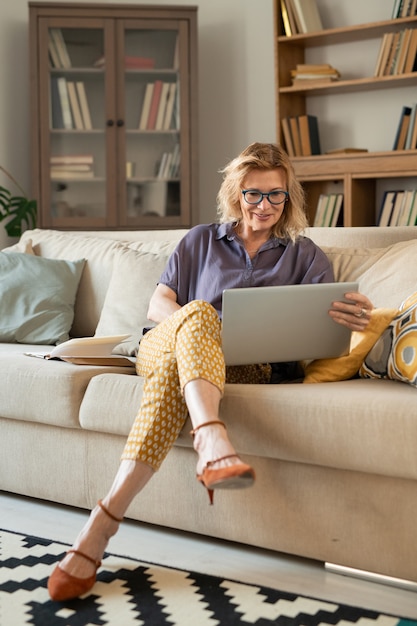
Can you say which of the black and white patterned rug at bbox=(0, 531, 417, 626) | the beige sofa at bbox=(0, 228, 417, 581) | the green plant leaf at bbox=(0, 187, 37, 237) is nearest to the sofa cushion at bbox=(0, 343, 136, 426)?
the beige sofa at bbox=(0, 228, 417, 581)

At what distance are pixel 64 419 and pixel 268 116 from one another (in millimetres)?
3276

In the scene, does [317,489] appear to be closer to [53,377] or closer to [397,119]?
[53,377]

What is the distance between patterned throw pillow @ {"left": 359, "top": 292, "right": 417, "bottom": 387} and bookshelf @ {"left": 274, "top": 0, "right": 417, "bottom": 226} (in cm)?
246

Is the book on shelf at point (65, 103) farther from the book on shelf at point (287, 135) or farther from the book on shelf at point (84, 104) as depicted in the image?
the book on shelf at point (287, 135)

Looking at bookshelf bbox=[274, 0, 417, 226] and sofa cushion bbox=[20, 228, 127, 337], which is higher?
bookshelf bbox=[274, 0, 417, 226]

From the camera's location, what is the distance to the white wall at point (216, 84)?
206 inches

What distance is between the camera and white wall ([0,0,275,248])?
17.2ft

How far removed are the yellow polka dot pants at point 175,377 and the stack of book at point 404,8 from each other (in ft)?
9.83

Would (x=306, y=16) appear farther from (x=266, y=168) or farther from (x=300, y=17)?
(x=266, y=168)

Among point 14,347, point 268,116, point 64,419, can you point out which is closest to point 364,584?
point 64,419

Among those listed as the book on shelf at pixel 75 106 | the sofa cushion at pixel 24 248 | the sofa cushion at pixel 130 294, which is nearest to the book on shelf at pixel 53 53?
the book on shelf at pixel 75 106

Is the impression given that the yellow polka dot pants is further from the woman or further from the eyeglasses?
the eyeglasses

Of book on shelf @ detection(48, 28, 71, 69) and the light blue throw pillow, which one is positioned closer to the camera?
the light blue throw pillow

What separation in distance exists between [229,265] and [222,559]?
0.82m
